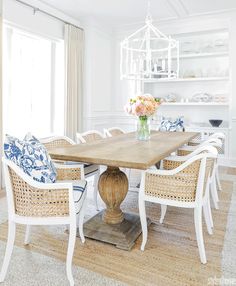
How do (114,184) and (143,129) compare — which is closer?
(114,184)

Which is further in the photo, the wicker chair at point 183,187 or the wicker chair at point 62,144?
the wicker chair at point 62,144

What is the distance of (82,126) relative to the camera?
5.35m

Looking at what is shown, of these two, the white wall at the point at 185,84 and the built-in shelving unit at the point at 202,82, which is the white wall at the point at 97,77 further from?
the built-in shelving unit at the point at 202,82

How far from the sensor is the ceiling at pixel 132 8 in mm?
4398

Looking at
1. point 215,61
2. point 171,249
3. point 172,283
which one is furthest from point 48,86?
point 172,283

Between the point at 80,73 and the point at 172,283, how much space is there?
4.20 metres

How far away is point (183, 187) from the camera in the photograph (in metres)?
2.06

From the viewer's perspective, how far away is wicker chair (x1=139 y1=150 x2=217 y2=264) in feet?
6.58

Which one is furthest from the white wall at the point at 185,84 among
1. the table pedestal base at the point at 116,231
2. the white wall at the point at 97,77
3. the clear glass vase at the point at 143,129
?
the table pedestal base at the point at 116,231

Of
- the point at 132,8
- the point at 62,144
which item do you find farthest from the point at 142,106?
the point at 132,8

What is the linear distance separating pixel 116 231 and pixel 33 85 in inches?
132

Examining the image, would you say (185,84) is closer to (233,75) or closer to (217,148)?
(233,75)

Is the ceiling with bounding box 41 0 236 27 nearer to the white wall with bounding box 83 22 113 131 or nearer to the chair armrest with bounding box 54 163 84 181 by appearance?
the white wall with bounding box 83 22 113 131

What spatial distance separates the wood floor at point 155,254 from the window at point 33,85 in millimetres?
2458
